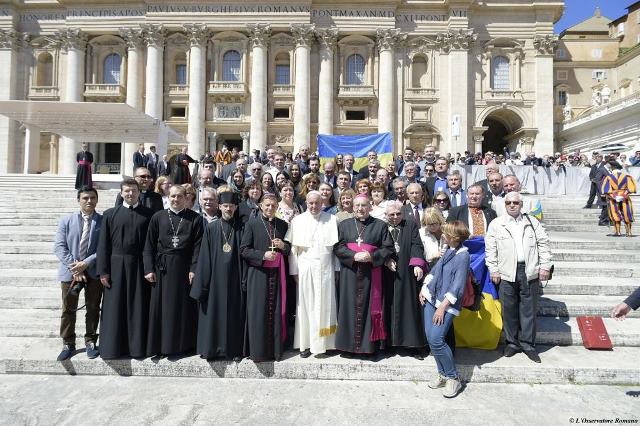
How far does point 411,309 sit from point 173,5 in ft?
109

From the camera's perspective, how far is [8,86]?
30875 millimetres

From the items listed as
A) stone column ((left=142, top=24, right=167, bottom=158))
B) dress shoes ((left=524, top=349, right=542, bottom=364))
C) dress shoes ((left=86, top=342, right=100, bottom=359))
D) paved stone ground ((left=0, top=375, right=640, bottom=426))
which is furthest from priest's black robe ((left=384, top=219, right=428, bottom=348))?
stone column ((left=142, top=24, right=167, bottom=158))

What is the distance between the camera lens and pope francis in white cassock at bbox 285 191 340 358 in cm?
484

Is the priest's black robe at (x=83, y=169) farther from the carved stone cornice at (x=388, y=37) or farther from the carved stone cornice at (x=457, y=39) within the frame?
the carved stone cornice at (x=457, y=39)

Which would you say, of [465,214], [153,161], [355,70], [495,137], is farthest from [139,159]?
[495,137]

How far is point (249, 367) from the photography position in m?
4.75

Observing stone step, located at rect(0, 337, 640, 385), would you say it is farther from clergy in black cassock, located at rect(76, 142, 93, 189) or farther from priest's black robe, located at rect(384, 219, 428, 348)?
clergy in black cassock, located at rect(76, 142, 93, 189)

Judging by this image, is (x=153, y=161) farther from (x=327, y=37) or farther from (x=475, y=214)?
(x=327, y=37)

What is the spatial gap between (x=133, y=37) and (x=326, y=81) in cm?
1538

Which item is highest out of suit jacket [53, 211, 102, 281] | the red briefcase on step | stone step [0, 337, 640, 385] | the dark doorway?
the dark doorway

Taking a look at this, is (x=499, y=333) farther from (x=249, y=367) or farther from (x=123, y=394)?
(x=123, y=394)

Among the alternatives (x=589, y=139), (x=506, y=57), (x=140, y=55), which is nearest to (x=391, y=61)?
(x=506, y=57)

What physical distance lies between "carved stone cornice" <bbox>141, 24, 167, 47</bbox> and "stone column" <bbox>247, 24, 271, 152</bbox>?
22.4ft

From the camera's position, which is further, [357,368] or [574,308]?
[574,308]
